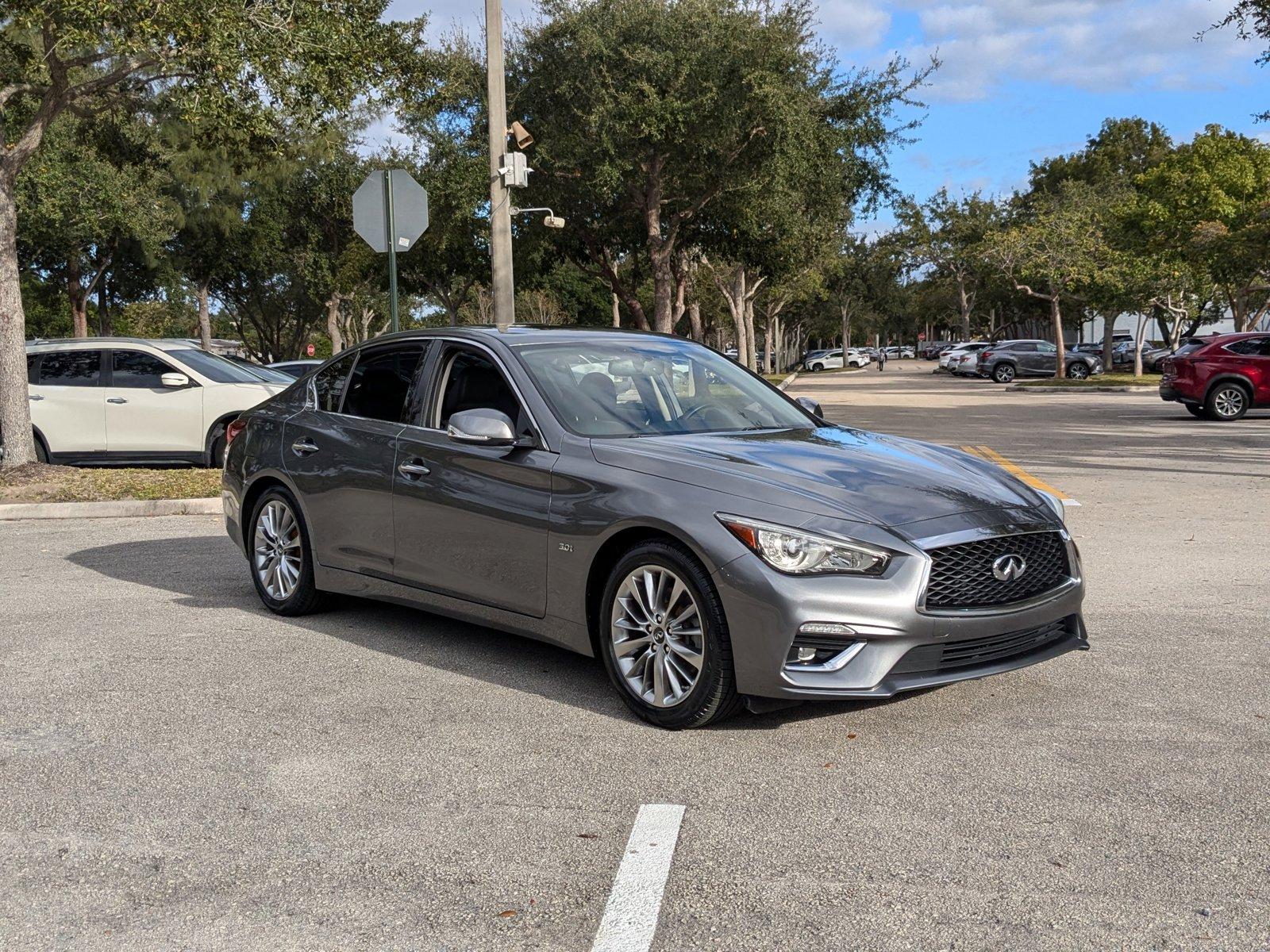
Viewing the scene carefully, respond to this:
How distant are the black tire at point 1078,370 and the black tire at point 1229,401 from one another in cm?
2804

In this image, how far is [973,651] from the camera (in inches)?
193

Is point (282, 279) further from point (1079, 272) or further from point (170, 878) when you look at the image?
point (170, 878)

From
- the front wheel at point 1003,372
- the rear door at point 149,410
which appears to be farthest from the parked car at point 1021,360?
the rear door at point 149,410

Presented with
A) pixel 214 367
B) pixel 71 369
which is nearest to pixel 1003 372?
pixel 214 367

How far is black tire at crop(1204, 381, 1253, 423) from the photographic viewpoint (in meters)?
23.3

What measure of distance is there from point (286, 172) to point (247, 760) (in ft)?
130

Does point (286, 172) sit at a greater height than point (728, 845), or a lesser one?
greater

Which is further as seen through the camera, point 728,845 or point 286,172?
point 286,172

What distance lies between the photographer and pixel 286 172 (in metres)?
41.7

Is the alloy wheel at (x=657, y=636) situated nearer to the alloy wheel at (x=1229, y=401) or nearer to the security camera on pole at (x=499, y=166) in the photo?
the security camera on pole at (x=499, y=166)

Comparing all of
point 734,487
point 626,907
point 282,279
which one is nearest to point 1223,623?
point 734,487

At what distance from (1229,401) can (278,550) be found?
20270 mm

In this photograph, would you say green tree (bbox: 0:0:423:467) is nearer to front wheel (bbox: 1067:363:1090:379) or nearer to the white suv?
the white suv

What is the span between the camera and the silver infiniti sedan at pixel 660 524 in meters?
4.75
